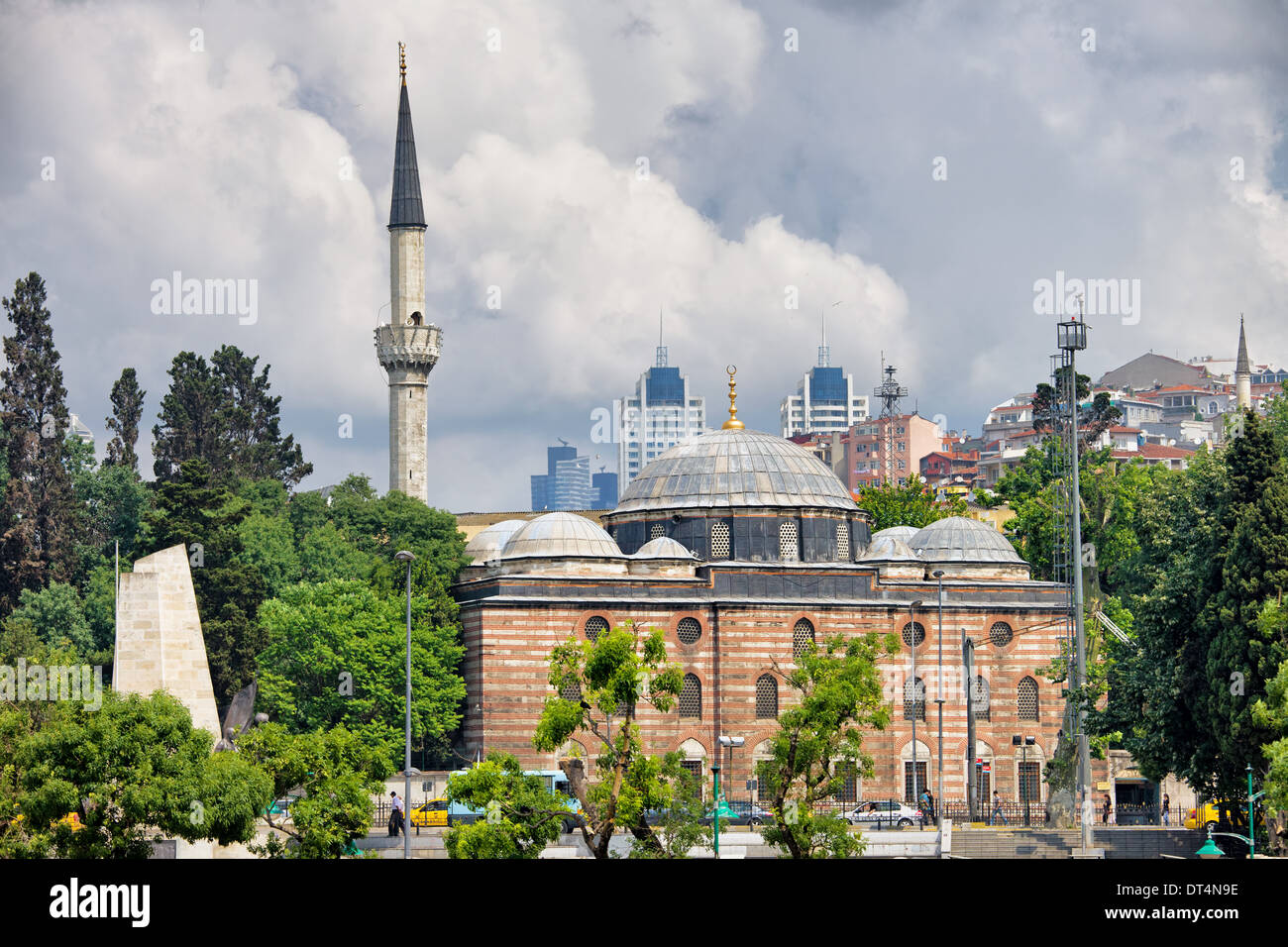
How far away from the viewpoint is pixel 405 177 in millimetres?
71375

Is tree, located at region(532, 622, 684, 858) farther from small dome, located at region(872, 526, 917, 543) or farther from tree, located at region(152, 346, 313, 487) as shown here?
tree, located at region(152, 346, 313, 487)

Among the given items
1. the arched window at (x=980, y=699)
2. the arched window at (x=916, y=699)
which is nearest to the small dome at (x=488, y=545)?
the arched window at (x=916, y=699)

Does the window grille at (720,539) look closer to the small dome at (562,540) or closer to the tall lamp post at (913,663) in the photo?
the small dome at (562,540)

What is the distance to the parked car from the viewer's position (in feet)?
161

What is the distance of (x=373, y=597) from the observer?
5450 cm

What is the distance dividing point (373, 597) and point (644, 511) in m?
10.8

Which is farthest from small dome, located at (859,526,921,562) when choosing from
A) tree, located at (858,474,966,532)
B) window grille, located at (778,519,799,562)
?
tree, located at (858,474,966,532)

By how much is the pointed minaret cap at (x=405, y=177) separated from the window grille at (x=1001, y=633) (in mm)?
27278

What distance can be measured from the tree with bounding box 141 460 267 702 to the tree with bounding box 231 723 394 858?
25.7m

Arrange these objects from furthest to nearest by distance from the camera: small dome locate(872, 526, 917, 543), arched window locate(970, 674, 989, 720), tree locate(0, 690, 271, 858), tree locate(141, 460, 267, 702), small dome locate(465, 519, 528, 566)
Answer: small dome locate(465, 519, 528, 566) < small dome locate(872, 526, 917, 543) < arched window locate(970, 674, 989, 720) < tree locate(141, 460, 267, 702) < tree locate(0, 690, 271, 858)

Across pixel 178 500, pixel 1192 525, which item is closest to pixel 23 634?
pixel 178 500

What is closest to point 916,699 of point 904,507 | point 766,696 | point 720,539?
point 766,696

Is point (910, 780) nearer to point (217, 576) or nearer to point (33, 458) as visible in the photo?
point (217, 576)

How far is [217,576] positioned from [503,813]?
31890 mm
